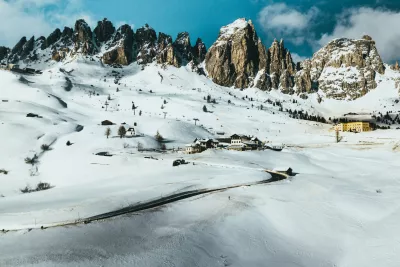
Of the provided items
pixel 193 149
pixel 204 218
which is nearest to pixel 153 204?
pixel 204 218

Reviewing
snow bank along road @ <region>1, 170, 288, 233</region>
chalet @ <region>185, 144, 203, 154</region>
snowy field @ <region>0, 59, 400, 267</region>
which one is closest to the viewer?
snowy field @ <region>0, 59, 400, 267</region>

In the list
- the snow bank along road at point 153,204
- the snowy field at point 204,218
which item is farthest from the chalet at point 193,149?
the snow bank along road at point 153,204

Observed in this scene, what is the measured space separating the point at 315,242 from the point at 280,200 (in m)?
12.2

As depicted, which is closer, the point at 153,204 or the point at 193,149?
the point at 153,204

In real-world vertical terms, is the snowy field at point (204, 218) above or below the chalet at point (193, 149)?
below

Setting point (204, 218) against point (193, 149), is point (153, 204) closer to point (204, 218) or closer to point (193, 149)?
point (204, 218)

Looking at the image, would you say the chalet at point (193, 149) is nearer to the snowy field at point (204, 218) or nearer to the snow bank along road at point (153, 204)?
the snowy field at point (204, 218)

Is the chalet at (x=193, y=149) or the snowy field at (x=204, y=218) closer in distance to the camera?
the snowy field at (x=204, y=218)

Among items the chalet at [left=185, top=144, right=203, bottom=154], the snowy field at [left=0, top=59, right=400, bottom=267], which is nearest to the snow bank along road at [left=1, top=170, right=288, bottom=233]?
the snowy field at [left=0, top=59, right=400, bottom=267]

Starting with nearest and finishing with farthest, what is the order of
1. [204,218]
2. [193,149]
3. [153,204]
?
1. [204,218]
2. [153,204]
3. [193,149]

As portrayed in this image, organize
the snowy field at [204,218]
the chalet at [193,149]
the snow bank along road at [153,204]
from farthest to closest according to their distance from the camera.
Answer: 1. the chalet at [193,149]
2. the snow bank along road at [153,204]
3. the snowy field at [204,218]

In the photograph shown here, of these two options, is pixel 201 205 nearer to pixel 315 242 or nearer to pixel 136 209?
pixel 136 209

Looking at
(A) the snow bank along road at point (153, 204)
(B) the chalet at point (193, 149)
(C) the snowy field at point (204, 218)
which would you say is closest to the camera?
(C) the snowy field at point (204, 218)

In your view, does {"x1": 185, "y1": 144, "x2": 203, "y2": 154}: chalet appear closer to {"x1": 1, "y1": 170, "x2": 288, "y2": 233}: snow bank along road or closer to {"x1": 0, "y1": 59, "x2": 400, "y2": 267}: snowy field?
{"x1": 0, "y1": 59, "x2": 400, "y2": 267}: snowy field
